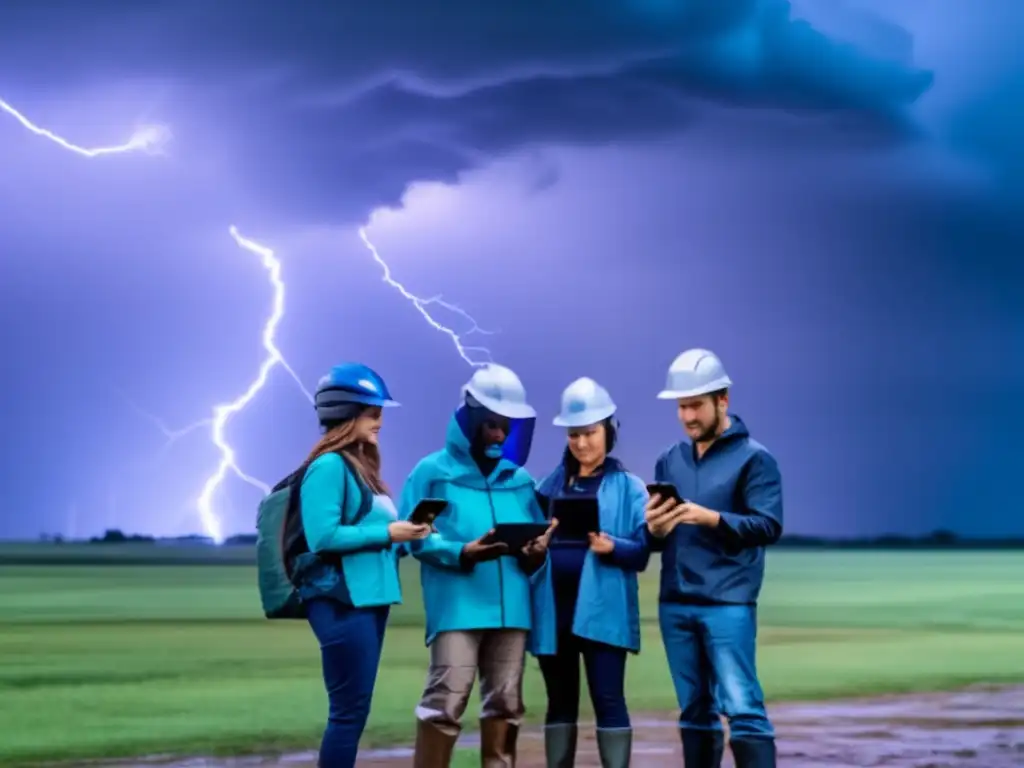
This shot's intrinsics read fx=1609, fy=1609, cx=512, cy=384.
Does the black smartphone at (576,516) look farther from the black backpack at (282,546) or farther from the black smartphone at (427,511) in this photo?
the black backpack at (282,546)

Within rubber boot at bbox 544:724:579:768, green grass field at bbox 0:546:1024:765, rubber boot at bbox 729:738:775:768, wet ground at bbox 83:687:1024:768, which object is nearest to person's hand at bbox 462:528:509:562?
rubber boot at bbox 544:724:579:768

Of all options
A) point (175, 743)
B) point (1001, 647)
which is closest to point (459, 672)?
point (175, 743)

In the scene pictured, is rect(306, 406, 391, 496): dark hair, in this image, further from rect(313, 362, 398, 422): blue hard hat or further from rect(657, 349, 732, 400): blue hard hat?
rect(657, 349, 732, 400): blue hard hat

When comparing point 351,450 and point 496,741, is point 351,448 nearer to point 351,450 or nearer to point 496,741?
point 351,450

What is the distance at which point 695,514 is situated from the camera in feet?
21.8

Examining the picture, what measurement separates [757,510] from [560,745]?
1.32 meters

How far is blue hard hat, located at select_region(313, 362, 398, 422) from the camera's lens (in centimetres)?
658

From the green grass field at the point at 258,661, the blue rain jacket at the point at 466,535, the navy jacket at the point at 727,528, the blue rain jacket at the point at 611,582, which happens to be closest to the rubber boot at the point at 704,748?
the blue rain jacket at the point at 611,582

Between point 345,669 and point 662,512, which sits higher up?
point 662,512

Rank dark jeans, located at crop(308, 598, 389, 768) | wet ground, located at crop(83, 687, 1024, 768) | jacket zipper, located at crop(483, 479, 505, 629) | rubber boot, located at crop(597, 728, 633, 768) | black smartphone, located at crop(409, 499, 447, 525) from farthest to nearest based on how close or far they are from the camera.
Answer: wet ground, located at crop(83, 687, 1024, 768) < rubber boot, located at crop(597, 728, 633, 768) < jacket zipper, located at crop(483, 479, 505, 629) < black smartphone, located at crop(409, 499, 447, 525) < dark jeans, located at crop(308, 598, 389, 768)

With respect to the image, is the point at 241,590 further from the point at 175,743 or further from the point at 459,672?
the point at 459,672

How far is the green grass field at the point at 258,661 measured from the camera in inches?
408

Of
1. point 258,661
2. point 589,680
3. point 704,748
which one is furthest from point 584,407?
point 258,661

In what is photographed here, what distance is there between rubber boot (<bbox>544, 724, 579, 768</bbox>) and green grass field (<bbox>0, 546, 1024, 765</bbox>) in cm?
292
